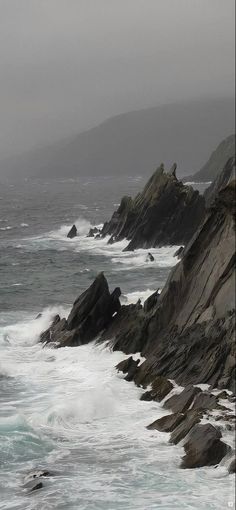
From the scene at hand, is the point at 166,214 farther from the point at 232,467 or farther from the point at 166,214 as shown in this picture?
the point at 232,467

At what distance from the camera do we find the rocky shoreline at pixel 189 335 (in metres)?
23.3

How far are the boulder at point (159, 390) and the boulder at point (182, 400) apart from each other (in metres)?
0.92

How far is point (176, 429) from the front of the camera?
23953 millimetres

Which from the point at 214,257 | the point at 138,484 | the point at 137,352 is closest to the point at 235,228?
the point at 214,257

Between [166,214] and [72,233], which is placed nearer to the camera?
[166,214]

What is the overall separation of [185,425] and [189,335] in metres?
7.44

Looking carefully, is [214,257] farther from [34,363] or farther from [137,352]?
[34,363]

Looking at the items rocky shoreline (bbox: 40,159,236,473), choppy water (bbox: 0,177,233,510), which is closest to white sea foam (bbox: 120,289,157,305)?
choppy water (bbox: 0,177,233,510)

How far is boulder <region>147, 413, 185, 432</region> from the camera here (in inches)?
960

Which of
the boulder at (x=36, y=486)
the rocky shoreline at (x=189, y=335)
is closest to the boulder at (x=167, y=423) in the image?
the rocky shoreline at (x=189, y=335)

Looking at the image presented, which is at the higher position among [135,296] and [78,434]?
[78,434]

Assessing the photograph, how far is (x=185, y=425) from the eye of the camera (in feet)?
77.3

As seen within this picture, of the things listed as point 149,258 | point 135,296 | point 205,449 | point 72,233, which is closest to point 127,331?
point 135,296

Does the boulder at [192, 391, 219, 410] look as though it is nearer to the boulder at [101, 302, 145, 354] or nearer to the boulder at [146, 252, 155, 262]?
the boulder at [101, 302, 145, 354]
